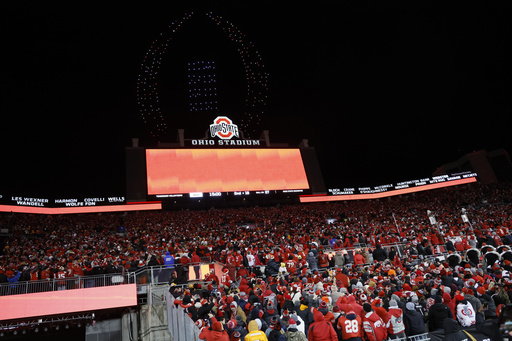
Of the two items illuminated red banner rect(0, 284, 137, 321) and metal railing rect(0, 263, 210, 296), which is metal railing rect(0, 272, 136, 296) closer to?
metal railing rect(0, 263, 210, 296)

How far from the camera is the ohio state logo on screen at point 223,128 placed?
40.9 meters

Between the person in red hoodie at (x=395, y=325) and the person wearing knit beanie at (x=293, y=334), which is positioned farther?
the person in red hoodie at (x=395, y=325)

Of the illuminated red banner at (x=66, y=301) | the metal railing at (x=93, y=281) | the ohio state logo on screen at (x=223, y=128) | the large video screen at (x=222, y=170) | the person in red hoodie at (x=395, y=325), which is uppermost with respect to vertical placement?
the ohio state logo on screen at (x=223, y=128)

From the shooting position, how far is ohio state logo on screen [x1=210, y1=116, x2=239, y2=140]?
40.9 meters

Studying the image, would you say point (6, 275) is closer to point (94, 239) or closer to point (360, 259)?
point (94, 239)

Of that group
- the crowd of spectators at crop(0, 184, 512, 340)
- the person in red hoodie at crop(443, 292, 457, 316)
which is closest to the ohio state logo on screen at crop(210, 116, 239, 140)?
the crowd of spectators at crop(0, 184, 512, 340)

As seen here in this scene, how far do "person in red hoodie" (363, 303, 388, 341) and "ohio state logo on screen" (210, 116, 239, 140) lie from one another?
33537 mm

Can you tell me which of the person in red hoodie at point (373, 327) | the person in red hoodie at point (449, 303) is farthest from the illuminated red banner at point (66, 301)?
the person in red hoodie at point (449, 303)

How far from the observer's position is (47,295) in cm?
1714

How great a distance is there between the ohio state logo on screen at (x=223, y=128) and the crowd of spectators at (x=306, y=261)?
8.30 m

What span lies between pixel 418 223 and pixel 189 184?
23347 mm

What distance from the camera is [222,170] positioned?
126ft

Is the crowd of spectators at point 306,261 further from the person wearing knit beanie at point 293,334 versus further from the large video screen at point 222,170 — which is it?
the large video screen at point 222,170

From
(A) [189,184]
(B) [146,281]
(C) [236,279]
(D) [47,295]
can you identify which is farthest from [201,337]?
(A) [189,184]
